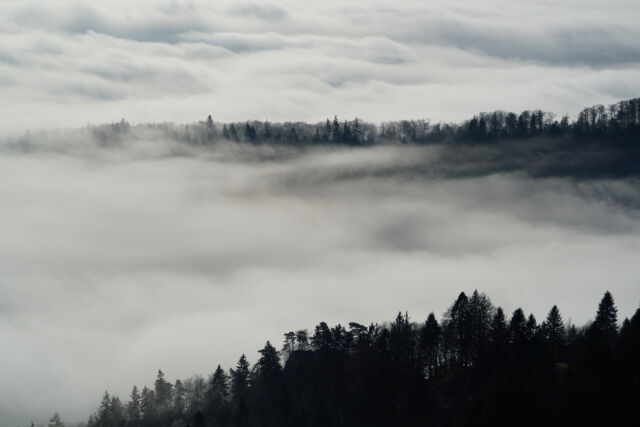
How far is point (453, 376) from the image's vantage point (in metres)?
89.6

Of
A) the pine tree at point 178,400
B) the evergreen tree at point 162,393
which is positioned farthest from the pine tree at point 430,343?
the evergreen tree at point 162,393

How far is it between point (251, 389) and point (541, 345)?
44.6m

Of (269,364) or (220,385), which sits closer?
(269,364)

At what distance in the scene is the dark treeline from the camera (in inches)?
2665

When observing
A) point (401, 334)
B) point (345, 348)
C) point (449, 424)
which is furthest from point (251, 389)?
point (449, 424)

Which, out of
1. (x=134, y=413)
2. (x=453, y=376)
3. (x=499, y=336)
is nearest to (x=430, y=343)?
(x=453, y=376)

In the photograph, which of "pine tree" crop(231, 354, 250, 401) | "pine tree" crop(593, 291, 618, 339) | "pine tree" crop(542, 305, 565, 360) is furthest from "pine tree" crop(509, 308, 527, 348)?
"pine tree" crop(231, 354, 250, 401)

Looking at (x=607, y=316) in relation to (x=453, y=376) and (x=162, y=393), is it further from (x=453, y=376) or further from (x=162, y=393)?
(x=162, y=393)

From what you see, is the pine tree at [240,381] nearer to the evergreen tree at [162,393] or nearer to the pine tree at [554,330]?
the evergreen tree at [162,393]

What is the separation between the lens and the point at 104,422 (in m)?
118

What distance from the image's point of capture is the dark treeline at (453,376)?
222 ft

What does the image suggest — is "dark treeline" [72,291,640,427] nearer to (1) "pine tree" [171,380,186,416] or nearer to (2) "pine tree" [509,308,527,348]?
(2) "pine tree" [509,308,527,348]

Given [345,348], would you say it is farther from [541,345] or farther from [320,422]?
[541,345]

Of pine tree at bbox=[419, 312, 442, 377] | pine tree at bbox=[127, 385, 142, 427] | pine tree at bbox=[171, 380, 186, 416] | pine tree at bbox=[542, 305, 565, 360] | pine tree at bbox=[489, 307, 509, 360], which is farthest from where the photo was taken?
pine tree at bbox=[171, 380, 186, 416]
